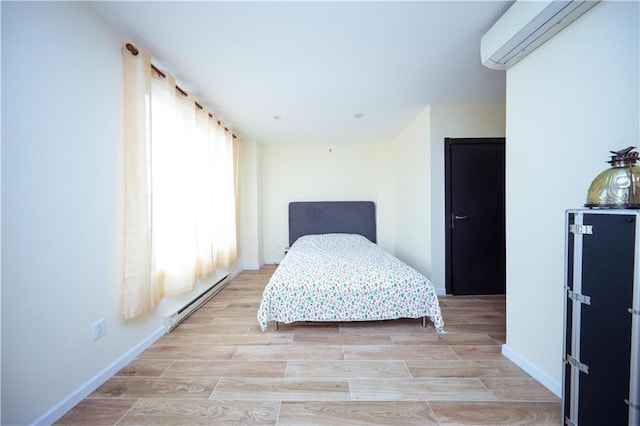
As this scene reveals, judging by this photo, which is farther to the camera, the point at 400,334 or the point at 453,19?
the point at 400,334

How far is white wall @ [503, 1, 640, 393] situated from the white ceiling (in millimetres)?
510

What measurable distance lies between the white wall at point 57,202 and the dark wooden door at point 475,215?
323 cm

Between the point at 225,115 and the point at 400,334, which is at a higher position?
the point at 225,115

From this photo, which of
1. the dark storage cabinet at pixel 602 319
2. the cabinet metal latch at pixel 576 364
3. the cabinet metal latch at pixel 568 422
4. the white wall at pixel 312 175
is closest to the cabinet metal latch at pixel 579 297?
the dark storage cabinet at pixel 602 319

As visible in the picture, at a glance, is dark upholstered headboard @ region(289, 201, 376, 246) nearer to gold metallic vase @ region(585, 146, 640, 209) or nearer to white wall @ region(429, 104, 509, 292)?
A: white wall @ region(429, 104, 509, 292)

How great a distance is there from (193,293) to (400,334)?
6.96 feet

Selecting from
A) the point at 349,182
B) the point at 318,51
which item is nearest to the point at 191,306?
the point at 318,51

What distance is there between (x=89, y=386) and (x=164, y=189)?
1.35 metres

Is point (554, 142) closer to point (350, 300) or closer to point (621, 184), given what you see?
point (621, 184)

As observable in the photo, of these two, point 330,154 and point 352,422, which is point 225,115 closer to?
point 330,154

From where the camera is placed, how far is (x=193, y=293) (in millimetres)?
2691

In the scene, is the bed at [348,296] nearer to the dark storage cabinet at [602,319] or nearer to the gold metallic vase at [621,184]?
the dark storage cabinet at [602,319]

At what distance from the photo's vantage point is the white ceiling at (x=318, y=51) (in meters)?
1.53

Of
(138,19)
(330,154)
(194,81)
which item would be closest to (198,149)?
(194,81)
